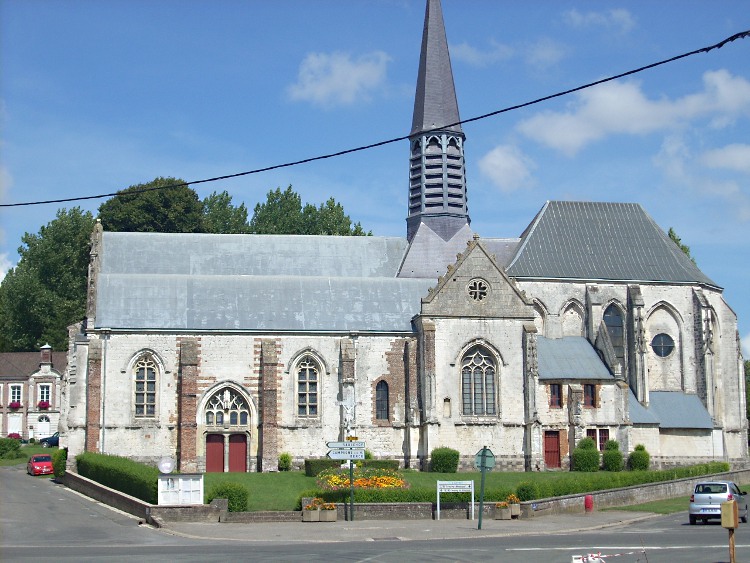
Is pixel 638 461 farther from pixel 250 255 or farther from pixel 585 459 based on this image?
pixel 250 255

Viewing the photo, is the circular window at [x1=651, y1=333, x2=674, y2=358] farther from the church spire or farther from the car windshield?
the car windshield

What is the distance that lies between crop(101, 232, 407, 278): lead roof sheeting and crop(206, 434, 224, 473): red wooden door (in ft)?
31.7

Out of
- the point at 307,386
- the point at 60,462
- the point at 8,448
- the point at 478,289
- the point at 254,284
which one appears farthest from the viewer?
the point at 8,448

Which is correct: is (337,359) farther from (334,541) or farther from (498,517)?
(334,541)

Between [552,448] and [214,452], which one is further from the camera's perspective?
[552,448]

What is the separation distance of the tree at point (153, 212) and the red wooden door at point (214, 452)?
30.4m

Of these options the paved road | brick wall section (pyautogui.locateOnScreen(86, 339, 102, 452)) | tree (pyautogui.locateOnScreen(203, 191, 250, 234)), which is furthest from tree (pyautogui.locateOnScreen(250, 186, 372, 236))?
the paved road

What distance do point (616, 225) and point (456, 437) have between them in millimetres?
19067

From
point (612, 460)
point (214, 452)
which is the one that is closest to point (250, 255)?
point (214, 452)

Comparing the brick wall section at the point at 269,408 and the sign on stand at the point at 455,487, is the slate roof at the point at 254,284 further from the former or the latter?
the sign on stand at the point at 455,487

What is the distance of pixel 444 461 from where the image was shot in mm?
51875

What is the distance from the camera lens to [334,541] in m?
30.8

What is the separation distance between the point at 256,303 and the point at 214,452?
25.5ft

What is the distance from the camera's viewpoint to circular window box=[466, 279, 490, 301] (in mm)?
54812
